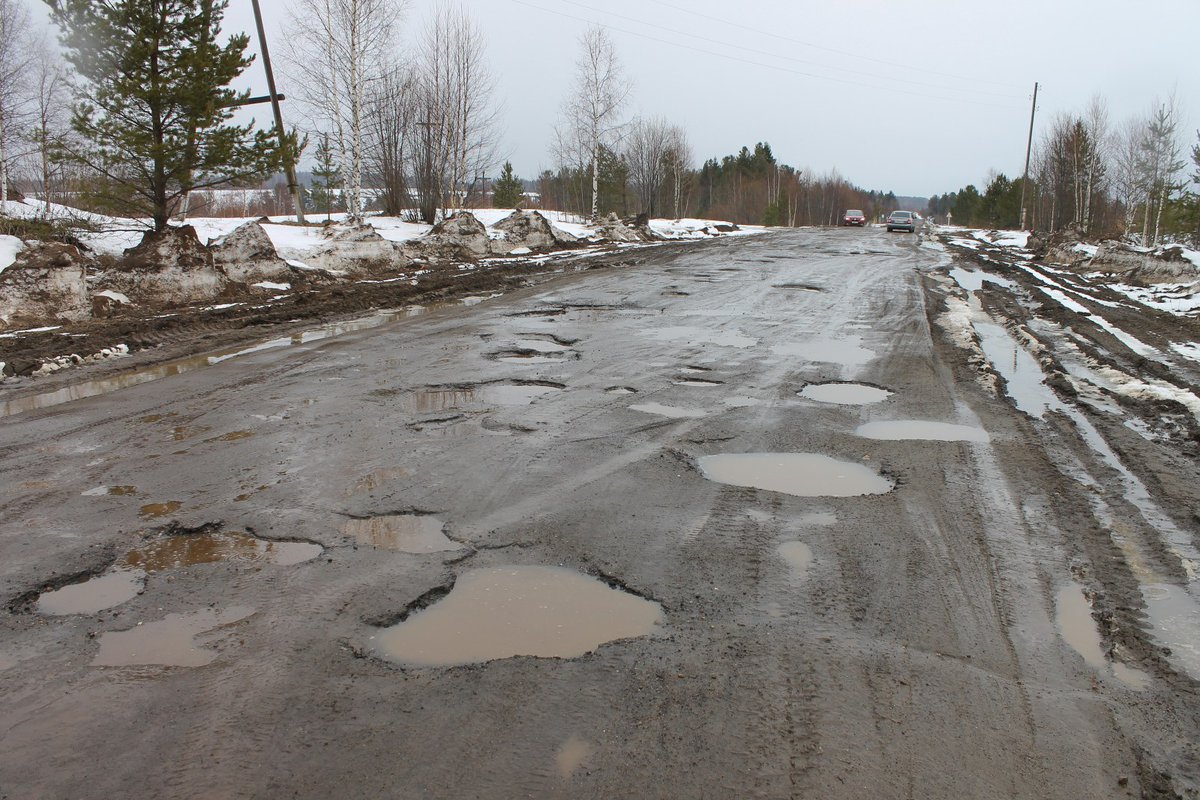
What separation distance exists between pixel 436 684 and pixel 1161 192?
162 ft

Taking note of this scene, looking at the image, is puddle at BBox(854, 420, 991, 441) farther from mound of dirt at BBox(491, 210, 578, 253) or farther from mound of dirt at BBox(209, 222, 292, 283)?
mound of dirt at BBox(491, 210, 578, 253)

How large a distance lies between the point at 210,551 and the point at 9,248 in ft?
40.5

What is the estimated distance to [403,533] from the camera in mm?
3867

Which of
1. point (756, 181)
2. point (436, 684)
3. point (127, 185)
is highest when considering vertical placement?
point (756, 181)

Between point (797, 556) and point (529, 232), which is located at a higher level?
point (529, 232)

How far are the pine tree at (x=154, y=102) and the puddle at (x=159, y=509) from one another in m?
10.6

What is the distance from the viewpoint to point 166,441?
17.6 ft

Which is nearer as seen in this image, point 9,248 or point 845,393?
point 845,393

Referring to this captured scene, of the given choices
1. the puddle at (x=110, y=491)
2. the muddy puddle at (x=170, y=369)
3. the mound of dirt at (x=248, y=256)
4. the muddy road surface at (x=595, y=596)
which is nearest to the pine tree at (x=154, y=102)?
the mound of dirt at (x=248, y=256)

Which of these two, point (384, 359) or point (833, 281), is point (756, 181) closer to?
point (833, 281)

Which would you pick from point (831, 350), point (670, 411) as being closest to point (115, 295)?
point (670, 411)

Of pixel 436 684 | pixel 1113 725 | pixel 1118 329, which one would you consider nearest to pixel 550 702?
pixel 436 684

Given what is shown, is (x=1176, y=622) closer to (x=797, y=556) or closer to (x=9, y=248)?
(x=797, y=556)

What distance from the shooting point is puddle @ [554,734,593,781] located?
222 centimetres
